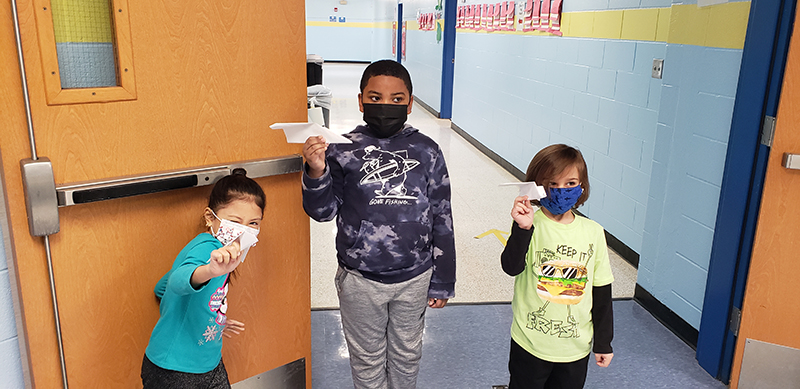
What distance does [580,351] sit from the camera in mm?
1696

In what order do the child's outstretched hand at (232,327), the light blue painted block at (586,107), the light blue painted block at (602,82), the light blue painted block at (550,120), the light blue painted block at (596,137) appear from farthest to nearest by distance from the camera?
the light blue painted block at (550,120) → the light blue painted block at (586,107) → the light blue painted block at (596,137) → the light blue painted block at (602,82) → the child's outstretched hand at (232,327)

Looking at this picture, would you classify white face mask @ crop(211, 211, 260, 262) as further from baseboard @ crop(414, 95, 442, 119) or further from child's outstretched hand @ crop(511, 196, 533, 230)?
baseboard @ crop(414, 95, 442, 119)

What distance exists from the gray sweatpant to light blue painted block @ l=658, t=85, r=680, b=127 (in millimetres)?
1697

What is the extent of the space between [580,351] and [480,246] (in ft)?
7.33

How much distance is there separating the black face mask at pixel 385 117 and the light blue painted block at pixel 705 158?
152cm

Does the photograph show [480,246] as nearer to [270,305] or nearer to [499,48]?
[270,305]

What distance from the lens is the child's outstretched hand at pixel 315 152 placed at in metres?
1.52

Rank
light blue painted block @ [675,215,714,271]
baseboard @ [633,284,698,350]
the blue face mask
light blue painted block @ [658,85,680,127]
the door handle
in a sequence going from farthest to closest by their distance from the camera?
light blue painted block @ [658,85,680,127] → baseboard @ [633,284,698,350] → light blue painted block @ [675,215,714,271] → the door handle → the blue face mask

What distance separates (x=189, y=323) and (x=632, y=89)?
10.2 feet

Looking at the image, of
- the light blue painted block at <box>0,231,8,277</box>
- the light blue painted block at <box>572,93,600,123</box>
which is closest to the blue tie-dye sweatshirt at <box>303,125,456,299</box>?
the light blue painted block at <box>0,231,8,277</box>

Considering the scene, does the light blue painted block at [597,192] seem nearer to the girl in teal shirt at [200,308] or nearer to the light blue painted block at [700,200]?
the light blue painted block at [700,200]

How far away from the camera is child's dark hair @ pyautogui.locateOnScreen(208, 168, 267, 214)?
1519mm

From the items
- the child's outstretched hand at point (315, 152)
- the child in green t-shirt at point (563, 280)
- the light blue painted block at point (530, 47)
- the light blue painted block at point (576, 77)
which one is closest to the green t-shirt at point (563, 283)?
the child in green t-shirt at point (563, 280)

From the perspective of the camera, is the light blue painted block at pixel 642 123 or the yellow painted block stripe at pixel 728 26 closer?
the yellow painted block stripe at pixel 728 26
